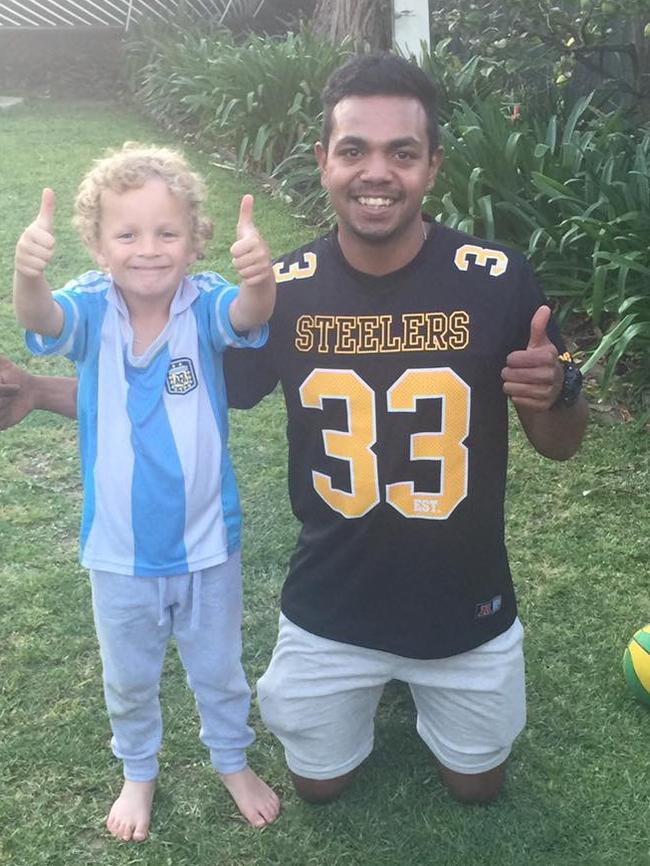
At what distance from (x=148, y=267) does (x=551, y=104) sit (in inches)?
216

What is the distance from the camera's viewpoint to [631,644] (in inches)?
122

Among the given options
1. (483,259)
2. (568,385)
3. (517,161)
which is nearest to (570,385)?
(568,385)

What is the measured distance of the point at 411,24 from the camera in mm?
8320

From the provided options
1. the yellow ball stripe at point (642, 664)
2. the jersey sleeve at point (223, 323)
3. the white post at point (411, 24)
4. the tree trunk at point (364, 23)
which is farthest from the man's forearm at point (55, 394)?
the tree trunk at point (364, 23)

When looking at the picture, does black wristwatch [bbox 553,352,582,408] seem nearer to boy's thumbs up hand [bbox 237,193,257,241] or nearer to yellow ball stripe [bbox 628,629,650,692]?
boy's thumbs up hand [bbox 237,193,257,241]

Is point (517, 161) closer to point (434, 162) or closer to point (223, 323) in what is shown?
point (434, 162)

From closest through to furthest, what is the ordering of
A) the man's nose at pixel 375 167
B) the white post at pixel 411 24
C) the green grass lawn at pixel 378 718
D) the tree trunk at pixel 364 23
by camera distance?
the man's nose at pixel 375 167
the green grass lawn at pixel 378 718
the white post at pixel 411 24
the tree trunk at pixel 364 23

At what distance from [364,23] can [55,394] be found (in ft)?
25.4

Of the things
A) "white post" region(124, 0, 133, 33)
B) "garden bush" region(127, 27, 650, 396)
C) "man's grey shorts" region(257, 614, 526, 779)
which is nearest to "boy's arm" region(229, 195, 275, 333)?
"man's grey shorts" region(257, 614, 526, 779)

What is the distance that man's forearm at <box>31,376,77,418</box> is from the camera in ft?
8.27

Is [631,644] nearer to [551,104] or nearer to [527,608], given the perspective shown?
[527,608]

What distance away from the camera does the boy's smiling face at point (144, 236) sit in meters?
2.25

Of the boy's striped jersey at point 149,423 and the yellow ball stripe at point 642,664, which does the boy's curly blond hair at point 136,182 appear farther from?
the yellow ball stripe at point 642,664

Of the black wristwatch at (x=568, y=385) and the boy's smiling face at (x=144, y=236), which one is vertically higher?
the boy's smiling face at (x=144, y=236)
